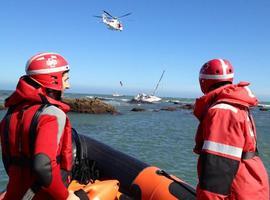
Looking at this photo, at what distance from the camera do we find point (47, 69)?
2650mm

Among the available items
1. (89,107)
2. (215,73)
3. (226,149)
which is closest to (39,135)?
(226,149)

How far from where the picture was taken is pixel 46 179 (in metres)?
2.45

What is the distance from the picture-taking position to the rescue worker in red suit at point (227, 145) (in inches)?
99.3

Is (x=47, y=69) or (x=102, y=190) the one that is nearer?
(x=47, y=69)

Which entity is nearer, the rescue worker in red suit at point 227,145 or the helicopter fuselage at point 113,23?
the rescue worker in red suit at point 227,145

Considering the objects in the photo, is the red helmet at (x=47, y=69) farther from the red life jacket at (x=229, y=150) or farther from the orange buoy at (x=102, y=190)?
the orange buoy at (x=102, y=190)

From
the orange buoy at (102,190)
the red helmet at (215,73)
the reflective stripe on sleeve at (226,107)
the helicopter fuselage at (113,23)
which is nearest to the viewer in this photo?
the reflective stripe on sleeve at (226,107)

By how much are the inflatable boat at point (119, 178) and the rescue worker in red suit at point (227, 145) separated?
148 cm

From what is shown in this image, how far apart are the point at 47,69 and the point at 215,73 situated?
1.15 meters

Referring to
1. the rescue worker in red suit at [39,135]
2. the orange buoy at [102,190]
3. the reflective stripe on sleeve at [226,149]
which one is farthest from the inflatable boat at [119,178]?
the reflective stripe on sleeve at [226,149]

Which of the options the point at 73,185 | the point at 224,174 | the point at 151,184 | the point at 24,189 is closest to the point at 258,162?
the point at 224,174

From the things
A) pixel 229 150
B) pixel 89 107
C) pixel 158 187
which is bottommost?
pixel 89 107

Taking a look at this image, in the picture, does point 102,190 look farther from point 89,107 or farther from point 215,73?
point 89,107

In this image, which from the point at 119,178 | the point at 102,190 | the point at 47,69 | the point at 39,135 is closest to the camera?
the point at 39,135
